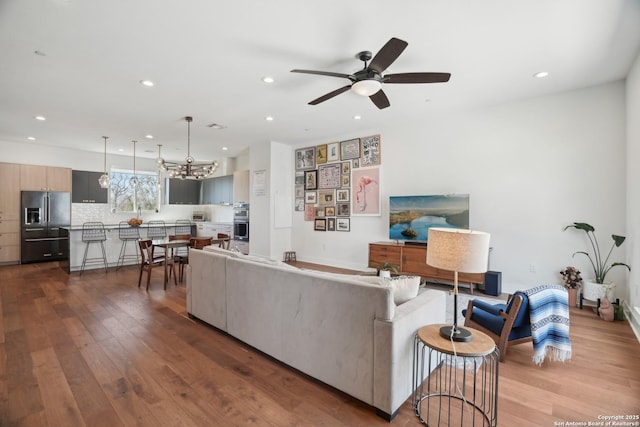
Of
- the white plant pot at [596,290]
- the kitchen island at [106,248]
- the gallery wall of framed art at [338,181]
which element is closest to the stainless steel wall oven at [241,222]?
the gallery wall of framed art at [338,181]

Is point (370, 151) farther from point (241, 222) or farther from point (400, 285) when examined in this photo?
point (400, 285)

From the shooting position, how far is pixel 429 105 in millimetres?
4566

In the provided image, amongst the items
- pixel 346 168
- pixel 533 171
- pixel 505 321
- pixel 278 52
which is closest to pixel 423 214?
pixel 533 171

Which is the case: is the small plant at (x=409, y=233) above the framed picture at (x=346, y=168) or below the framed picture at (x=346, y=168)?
below

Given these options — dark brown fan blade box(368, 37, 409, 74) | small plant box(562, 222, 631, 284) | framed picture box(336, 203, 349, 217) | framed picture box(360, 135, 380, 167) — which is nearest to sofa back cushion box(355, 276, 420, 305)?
dark brown fan blade box(368, 37, 409, 74)

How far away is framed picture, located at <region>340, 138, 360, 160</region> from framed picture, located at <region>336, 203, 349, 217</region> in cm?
101

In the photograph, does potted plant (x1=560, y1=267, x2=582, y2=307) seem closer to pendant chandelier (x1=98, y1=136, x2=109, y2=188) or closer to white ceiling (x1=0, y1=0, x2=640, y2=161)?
white ceiling (x1=0, y1=0, x2=640, y2=161)

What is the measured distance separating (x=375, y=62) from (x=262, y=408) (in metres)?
2.87

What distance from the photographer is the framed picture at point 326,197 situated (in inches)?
259

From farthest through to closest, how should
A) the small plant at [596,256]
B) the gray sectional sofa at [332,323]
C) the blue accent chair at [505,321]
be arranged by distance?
1. the small plant at [596,256]
2. the blue accent chair at [505,321]
3. the gray sectional sofa at [332,323]

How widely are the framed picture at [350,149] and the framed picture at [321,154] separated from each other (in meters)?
0.43

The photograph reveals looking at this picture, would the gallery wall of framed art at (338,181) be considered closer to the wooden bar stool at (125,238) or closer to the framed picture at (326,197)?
the framed picture at (326,197)

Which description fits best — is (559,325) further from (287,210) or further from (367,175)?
(287,210)

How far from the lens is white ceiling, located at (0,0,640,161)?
2396 millimetres
